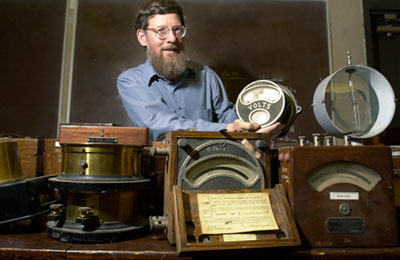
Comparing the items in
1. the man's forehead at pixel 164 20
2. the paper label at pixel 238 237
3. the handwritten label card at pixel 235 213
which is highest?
the man's forehead at pixel 164 20

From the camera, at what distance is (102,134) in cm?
111

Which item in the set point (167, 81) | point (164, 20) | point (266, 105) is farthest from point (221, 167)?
point (164, 20)

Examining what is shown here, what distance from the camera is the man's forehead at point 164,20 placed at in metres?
1.97

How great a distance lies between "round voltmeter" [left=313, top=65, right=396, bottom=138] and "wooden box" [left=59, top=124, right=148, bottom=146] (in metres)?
0.72

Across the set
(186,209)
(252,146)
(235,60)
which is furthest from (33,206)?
(235,60)

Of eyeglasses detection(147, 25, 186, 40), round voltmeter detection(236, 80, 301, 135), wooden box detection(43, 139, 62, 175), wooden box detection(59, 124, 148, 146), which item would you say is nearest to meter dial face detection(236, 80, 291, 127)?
round voltmeter detection(236, 80, 301, 135)

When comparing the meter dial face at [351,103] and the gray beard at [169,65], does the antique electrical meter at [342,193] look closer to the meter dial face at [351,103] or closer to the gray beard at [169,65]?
the meter dial face at [351,103]

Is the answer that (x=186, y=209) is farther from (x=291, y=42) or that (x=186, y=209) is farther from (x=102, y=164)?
(x=291, y=42)

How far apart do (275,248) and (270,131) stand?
464 mm

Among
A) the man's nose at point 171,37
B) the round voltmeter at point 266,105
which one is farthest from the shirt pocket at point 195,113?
the round voltmeter at point 266,105

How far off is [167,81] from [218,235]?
141cm

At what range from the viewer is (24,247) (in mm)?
909

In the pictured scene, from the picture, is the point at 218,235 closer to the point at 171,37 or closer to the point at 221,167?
the point at 221,167

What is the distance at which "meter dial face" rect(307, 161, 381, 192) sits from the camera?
0.98m
